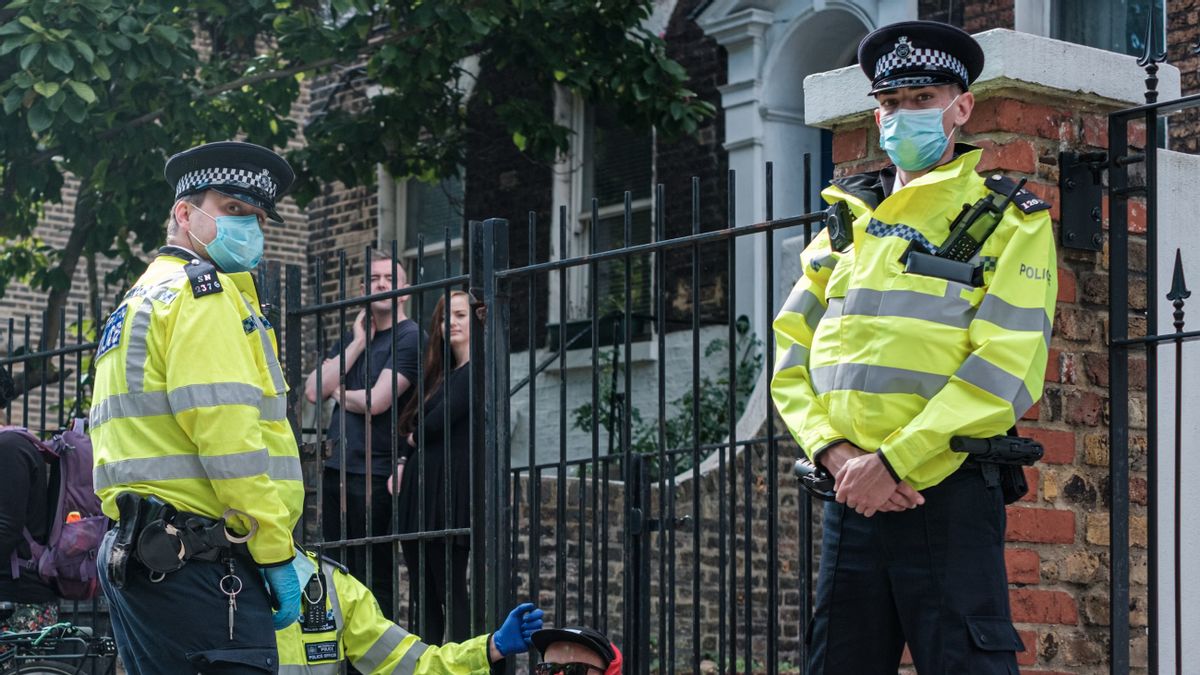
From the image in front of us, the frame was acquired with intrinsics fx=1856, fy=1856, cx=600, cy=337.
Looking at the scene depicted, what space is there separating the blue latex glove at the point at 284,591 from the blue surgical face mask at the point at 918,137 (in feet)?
6.82

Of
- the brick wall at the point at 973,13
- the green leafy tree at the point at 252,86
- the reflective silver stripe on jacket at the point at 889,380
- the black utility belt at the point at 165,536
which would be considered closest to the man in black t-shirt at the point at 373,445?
the black utility belt at the point at 165,536

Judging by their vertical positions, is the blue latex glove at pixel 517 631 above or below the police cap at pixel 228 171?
below

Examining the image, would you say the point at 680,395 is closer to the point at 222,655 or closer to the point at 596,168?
the point at 596,168

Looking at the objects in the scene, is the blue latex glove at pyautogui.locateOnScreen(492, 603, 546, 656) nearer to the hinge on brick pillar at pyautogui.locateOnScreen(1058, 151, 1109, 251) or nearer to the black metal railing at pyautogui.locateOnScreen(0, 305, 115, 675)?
the hinge on brick pillar at pyautogui.locateOnScreen(1058, 151, 1109, 251)

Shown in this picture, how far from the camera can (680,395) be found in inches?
508

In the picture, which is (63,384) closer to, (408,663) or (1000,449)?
(408,663)

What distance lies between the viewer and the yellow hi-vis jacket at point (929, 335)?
4.18 metres

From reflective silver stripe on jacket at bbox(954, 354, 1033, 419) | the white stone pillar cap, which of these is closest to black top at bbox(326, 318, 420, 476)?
the white stone pillar cap

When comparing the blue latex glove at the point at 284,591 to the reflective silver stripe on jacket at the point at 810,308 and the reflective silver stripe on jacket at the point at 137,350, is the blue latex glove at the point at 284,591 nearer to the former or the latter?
the reflective silver stripe on jacket at the point at 137,350

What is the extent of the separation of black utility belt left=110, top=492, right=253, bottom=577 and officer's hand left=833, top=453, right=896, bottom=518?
1.75 m

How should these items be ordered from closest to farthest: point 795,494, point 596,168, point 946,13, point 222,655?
1. point 222,655
2. point 795,494
3. point 946,13
4. point 596,168

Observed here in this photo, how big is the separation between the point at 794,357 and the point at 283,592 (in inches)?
64.2

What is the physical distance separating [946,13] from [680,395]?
3191 mm

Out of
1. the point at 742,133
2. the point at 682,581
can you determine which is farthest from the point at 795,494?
the point at 742,133
